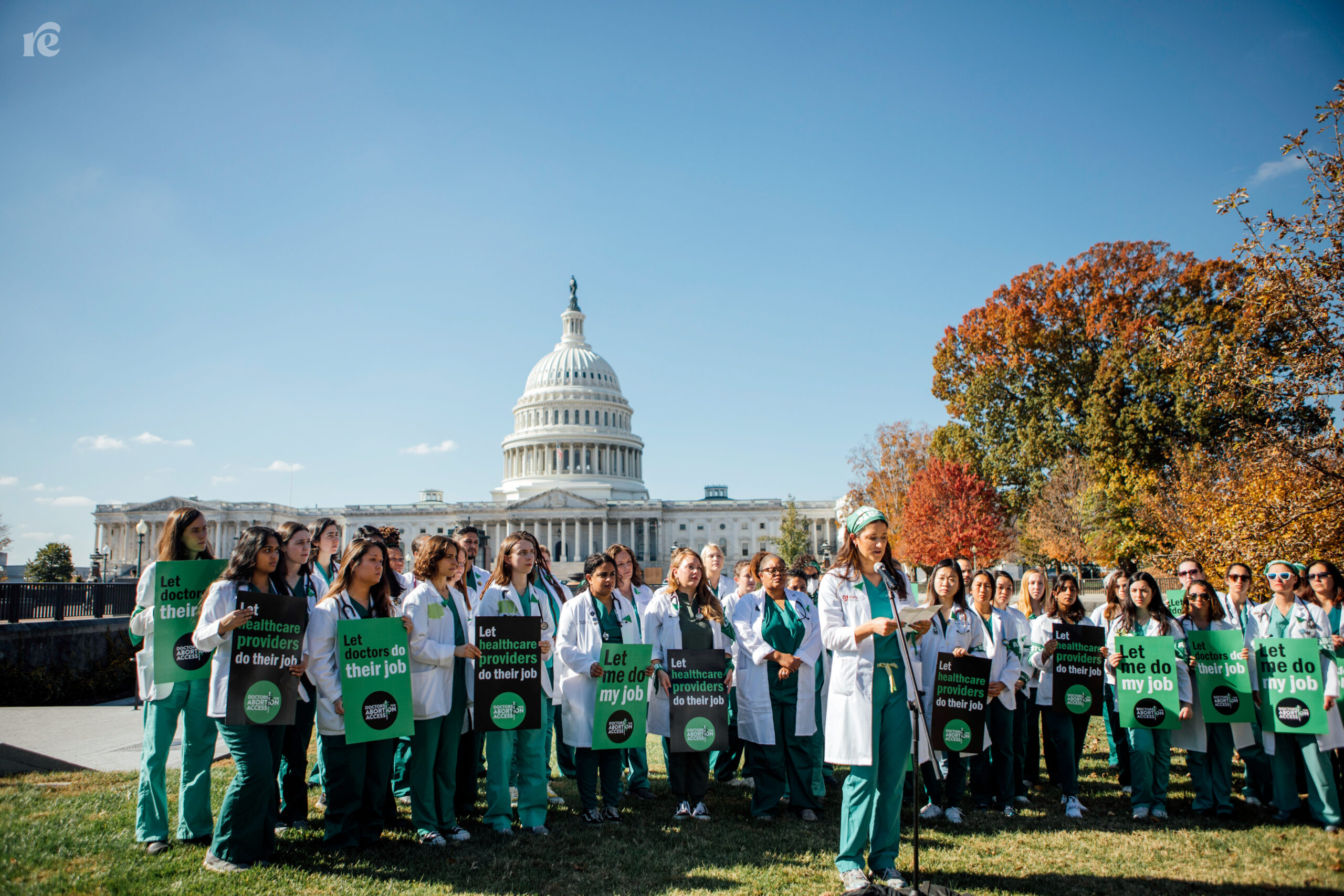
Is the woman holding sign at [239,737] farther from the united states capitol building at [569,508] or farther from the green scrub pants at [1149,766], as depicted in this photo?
the united states capitol building at [569,508]

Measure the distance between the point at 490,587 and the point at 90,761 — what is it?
20.1ft

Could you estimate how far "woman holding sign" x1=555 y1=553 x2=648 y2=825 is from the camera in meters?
8.09

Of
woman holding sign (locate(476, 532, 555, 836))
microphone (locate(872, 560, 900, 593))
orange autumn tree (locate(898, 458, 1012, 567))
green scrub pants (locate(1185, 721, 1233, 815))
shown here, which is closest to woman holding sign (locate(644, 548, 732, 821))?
woman holding sign (locate(476, 532, 555, 836))

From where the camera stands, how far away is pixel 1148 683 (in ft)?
28.0

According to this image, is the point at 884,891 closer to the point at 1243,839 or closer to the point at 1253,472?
the point at 1243,839

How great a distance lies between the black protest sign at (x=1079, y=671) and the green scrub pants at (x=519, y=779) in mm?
5500

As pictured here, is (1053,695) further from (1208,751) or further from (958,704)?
(958,704)

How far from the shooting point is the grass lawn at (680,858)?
621 centimetres

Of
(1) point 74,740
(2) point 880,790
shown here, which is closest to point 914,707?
(2) point 880,790

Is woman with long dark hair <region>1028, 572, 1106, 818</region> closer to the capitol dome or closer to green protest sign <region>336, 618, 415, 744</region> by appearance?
green protest sign <region>336, 618, 415, 744</region>

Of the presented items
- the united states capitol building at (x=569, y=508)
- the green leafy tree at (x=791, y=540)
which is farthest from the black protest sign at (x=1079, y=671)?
the united states capitol building at (x=569, y=508)

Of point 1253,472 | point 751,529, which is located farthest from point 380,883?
point 751,529

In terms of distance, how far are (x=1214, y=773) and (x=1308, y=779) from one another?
79 centimetres

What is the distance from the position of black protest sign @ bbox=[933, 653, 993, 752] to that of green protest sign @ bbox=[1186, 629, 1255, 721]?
2465 mm
